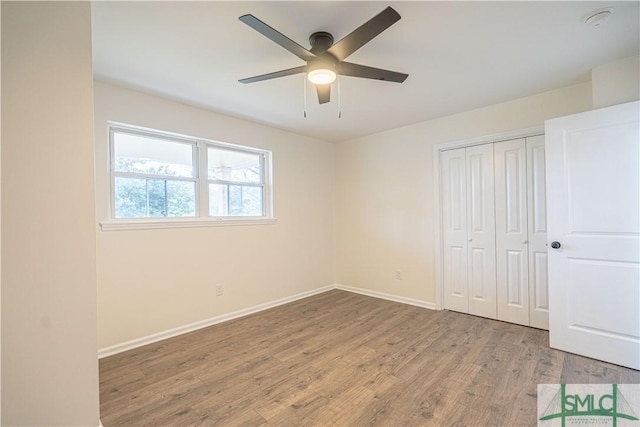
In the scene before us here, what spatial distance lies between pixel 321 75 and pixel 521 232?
2.74 m

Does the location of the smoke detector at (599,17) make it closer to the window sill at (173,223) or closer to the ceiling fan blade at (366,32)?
the ceiling fan blade at (366,32)

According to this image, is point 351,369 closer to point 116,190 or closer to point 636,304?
point 636,304

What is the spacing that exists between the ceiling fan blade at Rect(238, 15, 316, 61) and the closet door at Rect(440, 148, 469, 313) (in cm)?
253

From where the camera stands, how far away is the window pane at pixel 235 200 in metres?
3.49

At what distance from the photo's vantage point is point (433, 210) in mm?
3725

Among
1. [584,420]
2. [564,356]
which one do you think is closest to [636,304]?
[564,356]

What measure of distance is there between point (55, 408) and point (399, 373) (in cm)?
208

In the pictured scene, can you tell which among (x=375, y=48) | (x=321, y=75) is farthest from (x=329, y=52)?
(x=375, y=48)

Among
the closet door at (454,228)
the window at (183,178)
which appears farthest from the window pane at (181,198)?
the closet door at (454,228)

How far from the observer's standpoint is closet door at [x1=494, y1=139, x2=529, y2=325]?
314 cm

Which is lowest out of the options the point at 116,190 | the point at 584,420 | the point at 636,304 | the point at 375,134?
the point at 584,420

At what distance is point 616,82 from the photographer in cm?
238

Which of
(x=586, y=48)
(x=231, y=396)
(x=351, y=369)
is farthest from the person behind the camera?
(x=351, y=369)

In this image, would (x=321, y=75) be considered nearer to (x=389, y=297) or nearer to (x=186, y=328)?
(x=186, y=328)
